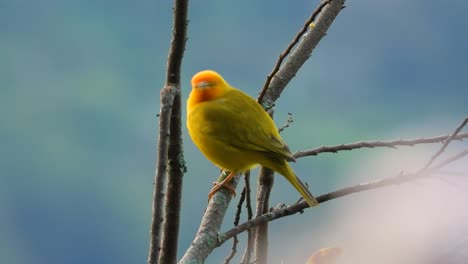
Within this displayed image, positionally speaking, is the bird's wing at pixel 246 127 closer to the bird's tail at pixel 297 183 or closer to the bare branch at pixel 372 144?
the bird's tail at pixel 297 183

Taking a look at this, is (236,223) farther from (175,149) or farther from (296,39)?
(175,149)

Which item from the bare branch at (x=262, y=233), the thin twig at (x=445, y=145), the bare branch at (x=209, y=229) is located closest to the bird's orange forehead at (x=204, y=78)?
the bare branch at (x=209, y=229)

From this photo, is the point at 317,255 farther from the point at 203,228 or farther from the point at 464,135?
the point at 464,135

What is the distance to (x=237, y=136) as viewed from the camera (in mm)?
4066

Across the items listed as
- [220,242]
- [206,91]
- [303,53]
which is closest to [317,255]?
[220,242]

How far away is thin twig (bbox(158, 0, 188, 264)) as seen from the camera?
2.32 meters

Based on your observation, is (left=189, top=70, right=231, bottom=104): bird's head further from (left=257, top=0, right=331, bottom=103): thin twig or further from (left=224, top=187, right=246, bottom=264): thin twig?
(left=224, top=187, right=246, bottom=264): thin twig

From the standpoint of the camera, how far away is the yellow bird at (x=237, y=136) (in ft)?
13.1

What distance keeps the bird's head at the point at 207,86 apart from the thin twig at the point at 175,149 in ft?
6.04

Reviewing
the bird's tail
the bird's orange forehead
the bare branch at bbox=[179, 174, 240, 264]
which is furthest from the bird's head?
the bird's tail

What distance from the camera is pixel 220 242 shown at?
10.1ft

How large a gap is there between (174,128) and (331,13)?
2.91 m

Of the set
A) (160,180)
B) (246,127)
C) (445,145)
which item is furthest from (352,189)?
(160,180)

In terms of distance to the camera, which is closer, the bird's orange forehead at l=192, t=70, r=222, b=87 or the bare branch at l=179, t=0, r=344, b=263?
the bare branch at l=179, t=0, r=344, b=263
